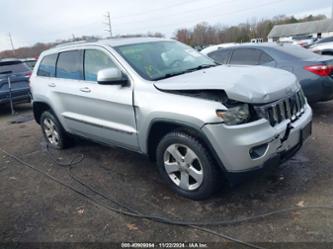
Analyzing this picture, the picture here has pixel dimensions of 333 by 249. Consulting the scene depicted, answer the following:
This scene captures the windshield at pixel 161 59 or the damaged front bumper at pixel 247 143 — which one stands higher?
the windshield at pixel 161 59

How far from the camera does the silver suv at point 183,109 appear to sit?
2.87 metres

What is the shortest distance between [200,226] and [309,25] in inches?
3070

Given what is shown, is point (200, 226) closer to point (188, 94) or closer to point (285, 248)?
point (285, 248)

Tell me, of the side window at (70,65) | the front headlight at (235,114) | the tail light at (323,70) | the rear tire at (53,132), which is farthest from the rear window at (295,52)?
the rear tire at (53,132)

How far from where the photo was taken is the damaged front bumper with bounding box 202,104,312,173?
2803mm

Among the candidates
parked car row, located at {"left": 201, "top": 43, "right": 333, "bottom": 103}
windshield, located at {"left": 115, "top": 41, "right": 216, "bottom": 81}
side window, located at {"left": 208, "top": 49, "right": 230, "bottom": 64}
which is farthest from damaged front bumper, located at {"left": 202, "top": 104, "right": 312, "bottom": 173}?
side window, located at {"left": 208, "top": 49, "right": 230, "bottom": 64}

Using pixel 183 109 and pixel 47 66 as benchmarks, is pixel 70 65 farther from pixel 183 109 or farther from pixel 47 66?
pixel 183 109

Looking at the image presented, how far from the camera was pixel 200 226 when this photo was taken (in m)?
2.92

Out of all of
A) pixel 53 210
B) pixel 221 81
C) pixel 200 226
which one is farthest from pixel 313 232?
pixel 53 210

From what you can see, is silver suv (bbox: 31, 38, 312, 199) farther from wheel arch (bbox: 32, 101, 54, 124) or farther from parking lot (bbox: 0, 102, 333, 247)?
wheel arch (bbox: 32, 101, 54, 124)

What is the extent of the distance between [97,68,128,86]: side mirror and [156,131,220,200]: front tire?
0.85 m

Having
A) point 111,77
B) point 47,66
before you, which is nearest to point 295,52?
point 111,77

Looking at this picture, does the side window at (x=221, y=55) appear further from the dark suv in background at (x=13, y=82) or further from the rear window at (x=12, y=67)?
the rear window at (x=12, y=67)

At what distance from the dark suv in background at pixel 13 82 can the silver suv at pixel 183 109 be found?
17.1ft
